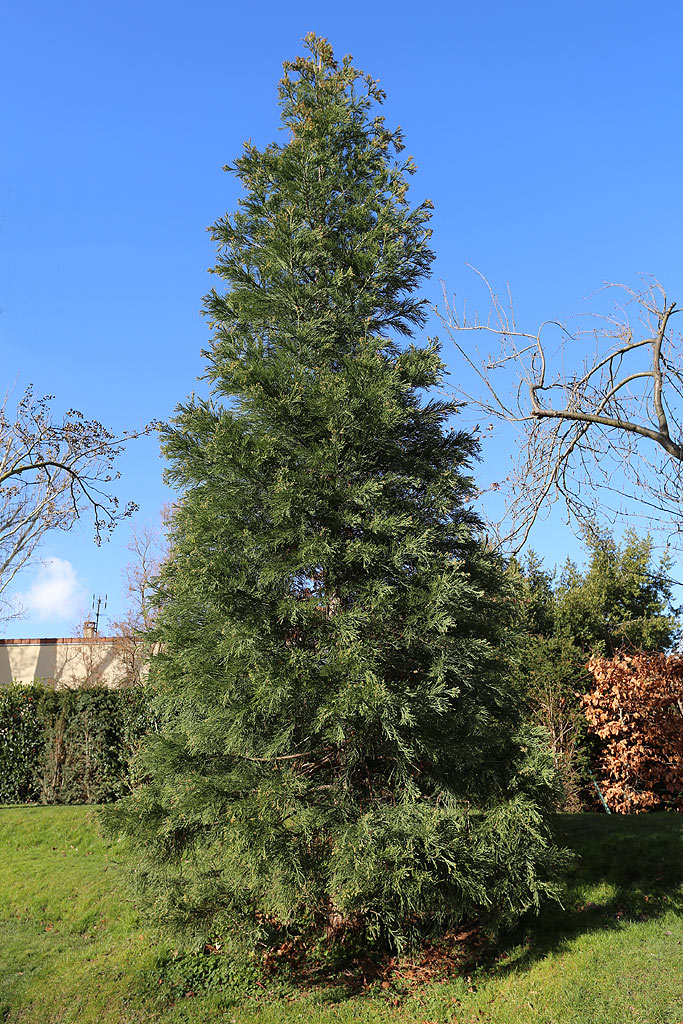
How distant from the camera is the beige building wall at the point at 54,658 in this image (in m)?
23.5

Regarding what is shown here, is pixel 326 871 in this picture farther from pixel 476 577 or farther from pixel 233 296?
pixel 233 296

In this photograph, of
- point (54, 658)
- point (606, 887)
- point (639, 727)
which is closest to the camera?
point (606, 887)

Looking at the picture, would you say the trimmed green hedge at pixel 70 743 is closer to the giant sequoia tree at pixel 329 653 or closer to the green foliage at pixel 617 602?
the giant sequoia tree at pixel 329 653

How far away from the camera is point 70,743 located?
13.1 metres

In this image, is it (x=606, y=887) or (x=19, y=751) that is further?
(x=19, y=751)

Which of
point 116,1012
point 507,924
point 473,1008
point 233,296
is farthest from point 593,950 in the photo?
point 233,296

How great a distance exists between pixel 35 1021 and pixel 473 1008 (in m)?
4.09

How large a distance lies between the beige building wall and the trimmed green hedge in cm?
980

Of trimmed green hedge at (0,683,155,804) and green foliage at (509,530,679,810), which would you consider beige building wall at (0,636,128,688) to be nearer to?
trimmed green hedge at (0,683,155,804)

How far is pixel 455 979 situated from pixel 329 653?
3.41 meters

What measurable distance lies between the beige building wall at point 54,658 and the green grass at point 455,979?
44.3ft

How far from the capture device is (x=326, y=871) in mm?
6531

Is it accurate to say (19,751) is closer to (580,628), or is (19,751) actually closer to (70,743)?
(70,743)

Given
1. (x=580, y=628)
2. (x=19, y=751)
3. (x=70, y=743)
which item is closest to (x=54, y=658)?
(x=19, y=751)
